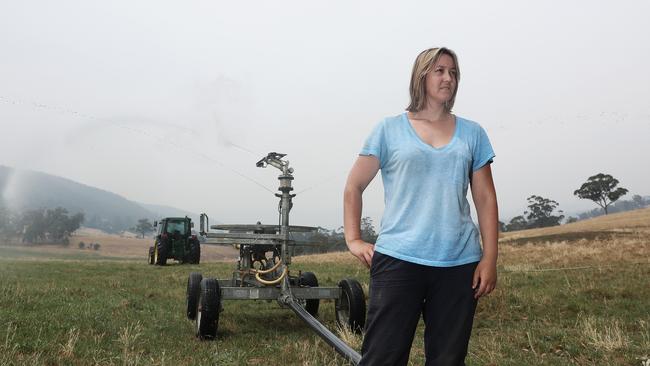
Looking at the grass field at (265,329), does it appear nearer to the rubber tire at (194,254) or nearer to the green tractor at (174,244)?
the green tractor at (174,244)

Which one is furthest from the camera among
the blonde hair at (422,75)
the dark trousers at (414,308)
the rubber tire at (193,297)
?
the rubber tire at (193,297)

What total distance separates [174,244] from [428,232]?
2333cm

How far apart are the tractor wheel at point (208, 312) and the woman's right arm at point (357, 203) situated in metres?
4.08

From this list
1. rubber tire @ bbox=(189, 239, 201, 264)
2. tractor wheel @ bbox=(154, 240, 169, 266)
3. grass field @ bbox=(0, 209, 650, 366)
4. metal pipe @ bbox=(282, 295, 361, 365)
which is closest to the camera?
metal pipe @ bbox=(282, 295, 361, 365)

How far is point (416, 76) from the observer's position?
8.97 ft

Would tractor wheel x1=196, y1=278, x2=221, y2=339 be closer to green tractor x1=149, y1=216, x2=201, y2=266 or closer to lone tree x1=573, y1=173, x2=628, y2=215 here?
green tractor x1=149, y1=216, x2=201, y2=266

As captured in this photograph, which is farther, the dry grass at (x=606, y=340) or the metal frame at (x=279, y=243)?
the metal frame at (x=279, y=243)

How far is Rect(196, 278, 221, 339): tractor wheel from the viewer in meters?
6.20

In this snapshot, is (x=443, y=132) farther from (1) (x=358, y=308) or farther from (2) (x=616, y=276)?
(2) (x=616, y=276)

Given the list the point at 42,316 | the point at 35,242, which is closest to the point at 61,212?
the point at 35,242

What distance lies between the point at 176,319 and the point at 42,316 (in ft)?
5.94

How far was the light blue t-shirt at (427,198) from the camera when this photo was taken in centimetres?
245

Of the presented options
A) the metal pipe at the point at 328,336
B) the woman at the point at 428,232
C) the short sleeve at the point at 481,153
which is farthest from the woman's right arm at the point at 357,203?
the metal pipe at the point at 328,336

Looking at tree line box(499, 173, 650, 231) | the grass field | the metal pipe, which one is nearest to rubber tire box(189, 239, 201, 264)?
the grass field
